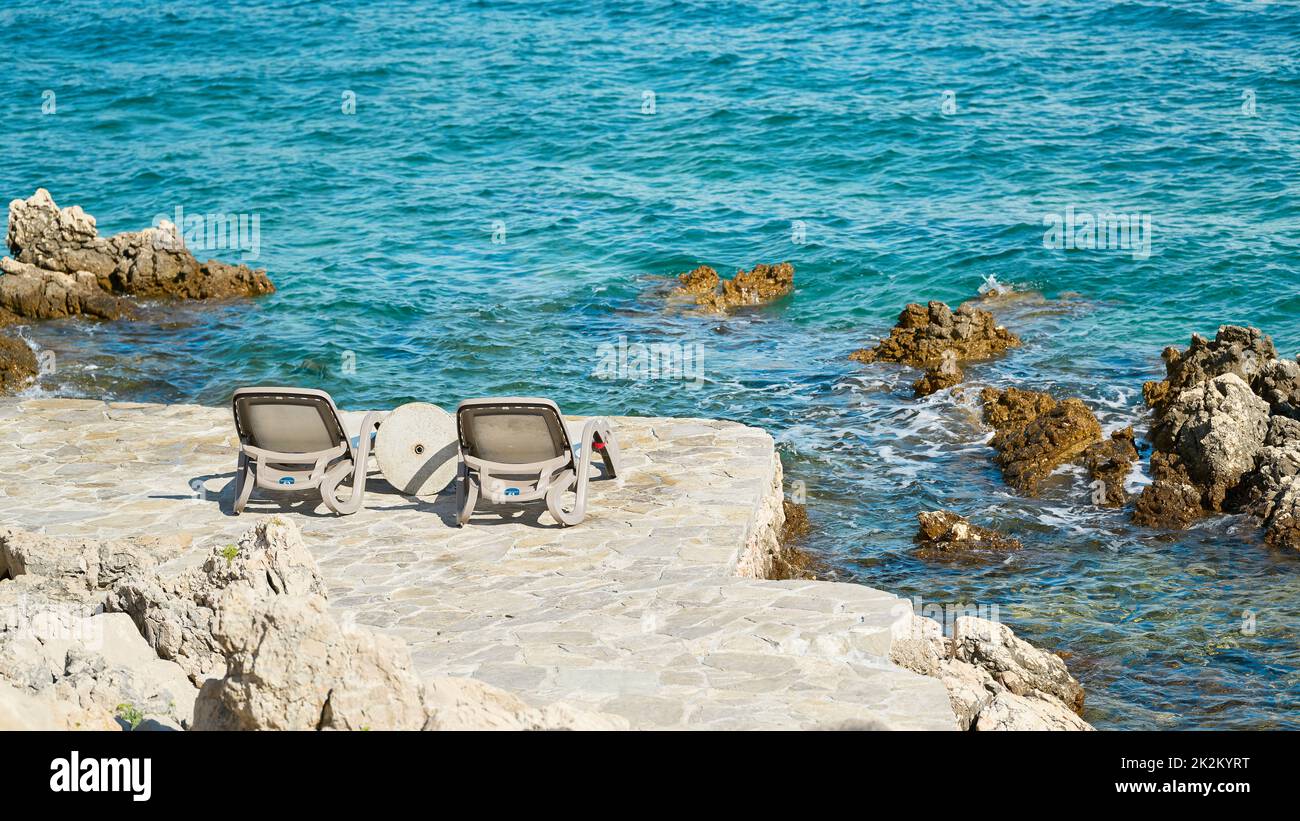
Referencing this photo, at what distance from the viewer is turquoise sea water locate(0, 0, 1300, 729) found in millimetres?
14391

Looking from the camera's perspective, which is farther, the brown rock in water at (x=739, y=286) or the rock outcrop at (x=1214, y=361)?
the brown rock in water at (x=739, y=286)

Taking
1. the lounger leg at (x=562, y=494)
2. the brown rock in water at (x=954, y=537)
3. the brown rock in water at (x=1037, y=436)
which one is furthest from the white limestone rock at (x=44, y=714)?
the brown rock in water at (x=1037, y=436)

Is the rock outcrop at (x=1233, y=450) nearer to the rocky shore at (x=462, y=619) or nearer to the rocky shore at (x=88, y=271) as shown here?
the rocky shore at (x=462, y=619)

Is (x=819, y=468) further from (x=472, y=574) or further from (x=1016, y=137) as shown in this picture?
(x=1016, y=137)

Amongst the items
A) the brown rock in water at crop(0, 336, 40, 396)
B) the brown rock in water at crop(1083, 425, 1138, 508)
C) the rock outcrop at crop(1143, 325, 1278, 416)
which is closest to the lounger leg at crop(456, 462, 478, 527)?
the brown rock in water at crop(1083, 425, 1138, 508)

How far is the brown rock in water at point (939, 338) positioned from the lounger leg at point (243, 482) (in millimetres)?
10986

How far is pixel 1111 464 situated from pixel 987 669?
20.7 feet

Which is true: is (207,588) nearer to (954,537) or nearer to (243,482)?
(243,482)

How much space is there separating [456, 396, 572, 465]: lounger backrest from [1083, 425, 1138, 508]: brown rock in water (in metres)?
6.87

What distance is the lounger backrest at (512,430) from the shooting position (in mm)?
11820

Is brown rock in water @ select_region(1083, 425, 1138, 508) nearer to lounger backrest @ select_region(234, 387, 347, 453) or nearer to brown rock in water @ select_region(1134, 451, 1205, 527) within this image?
brown rock in water @ select_region(1134, 451, 1205, 527)

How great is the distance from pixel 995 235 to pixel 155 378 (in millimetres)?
16128
